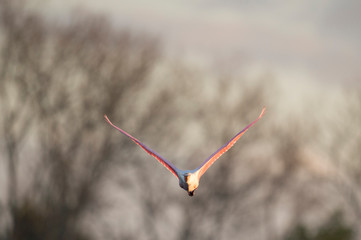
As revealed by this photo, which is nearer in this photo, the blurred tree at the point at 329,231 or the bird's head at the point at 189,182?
the bird's head at the point at 189,182

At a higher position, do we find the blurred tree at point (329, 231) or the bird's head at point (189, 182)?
the bird's head at point (189, 182)

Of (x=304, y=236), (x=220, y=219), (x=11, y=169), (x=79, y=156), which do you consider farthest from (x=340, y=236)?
(x=11, y=169)

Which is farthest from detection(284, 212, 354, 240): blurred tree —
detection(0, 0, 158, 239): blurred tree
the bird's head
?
the bird's head

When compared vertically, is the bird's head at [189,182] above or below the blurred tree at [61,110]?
above

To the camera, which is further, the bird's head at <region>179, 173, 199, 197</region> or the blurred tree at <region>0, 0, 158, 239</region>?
the blurred tree at <region>0, 0, 158, 239</region>

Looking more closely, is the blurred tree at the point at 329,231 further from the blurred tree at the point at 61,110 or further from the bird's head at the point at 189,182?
the bird's head at the point at 189,182

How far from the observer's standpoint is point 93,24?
33.3 m

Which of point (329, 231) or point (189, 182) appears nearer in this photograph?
point (189, 182)

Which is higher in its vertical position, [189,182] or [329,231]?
[189,182]

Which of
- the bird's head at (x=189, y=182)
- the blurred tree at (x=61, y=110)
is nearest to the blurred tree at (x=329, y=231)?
the blurred tree at (x=61, y=110)

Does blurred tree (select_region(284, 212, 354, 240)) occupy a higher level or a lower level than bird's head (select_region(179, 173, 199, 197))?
lower

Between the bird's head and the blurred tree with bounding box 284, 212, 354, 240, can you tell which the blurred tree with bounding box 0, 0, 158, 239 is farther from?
the bird's head

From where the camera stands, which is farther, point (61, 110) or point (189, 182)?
point (61, 110)

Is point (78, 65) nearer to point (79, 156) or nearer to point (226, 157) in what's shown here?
point (79, 156)
